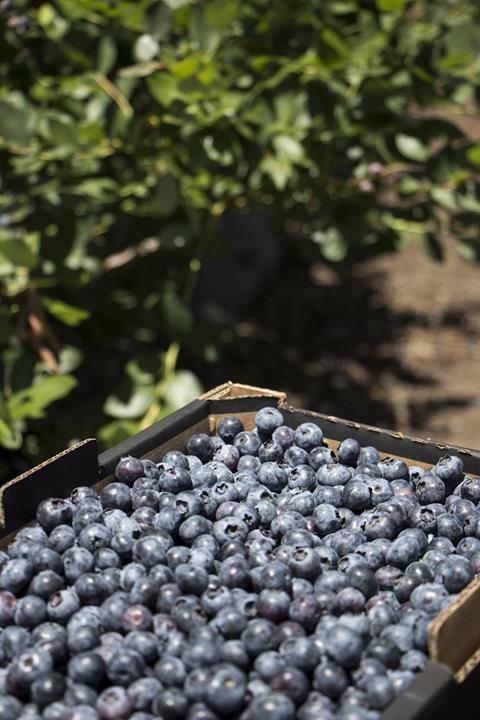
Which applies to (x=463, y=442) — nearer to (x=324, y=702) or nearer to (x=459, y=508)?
(x=459, y=508)

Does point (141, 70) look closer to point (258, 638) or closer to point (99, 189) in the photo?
point (99, 189)

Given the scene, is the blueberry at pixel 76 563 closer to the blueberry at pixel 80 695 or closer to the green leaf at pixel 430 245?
the blueberry at pixel 80 695

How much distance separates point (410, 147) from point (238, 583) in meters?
1.48

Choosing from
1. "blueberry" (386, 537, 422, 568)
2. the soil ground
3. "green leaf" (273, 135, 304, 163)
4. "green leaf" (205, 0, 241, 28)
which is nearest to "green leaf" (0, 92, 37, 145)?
"green leaf" (205, 0, 241, 28)

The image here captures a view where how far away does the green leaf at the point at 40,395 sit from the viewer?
1.77m

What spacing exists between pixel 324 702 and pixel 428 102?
1.70m

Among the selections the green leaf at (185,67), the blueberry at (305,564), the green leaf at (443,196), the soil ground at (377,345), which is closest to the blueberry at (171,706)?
the blueberry at (305,564)

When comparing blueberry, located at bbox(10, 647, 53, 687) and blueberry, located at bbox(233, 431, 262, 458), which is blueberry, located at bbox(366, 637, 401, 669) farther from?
blueberry, located at bbox(233, 431, 262, 458)

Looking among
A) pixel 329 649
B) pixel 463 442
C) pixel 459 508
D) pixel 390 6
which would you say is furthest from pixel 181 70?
pixel 463 442

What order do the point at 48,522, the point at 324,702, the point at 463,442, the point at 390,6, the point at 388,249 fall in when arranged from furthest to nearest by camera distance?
the point at 463,442 < the point at 388,249 < the point at 390,6 < the point at 48,522 < the point at 324,702

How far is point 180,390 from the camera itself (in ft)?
7.27

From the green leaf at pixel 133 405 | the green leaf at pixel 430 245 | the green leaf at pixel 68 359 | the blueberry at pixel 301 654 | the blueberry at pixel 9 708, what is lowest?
the green leaf at pixel 430 245

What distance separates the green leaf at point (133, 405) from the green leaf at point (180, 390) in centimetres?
4

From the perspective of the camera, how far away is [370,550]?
43.5 inches
